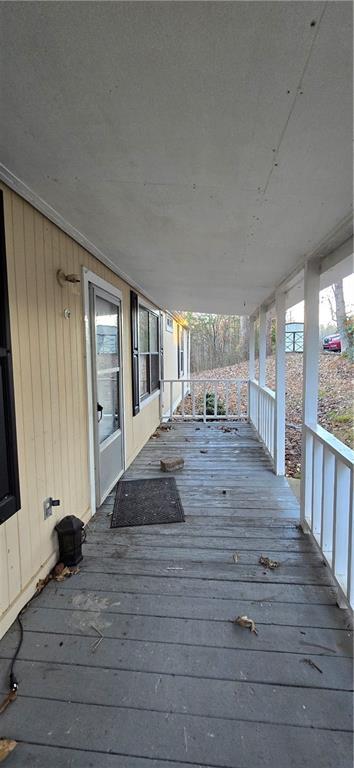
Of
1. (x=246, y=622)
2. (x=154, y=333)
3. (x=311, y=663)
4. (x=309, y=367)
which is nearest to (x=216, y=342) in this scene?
(x=154, y=333)

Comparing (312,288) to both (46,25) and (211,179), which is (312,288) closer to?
(211,179)

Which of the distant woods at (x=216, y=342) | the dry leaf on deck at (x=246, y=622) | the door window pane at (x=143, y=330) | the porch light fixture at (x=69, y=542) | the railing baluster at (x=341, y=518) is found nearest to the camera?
the dry leaf on deck at (x=246, y=622)

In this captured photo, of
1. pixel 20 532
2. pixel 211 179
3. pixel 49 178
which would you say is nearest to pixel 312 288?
pixel 211 179

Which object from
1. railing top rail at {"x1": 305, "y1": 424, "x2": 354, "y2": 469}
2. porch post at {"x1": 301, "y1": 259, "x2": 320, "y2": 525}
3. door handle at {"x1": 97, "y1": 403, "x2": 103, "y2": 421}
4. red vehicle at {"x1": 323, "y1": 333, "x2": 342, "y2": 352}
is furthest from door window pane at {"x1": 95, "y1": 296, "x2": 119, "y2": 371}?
red vehicle at {"x1": 323, "y1": 333, "x2": 342, "y2": 352}

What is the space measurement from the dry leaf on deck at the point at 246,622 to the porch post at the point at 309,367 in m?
1.05

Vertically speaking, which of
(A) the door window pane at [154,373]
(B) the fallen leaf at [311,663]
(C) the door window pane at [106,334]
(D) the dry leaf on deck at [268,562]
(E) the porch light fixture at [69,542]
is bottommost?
(B) the fallen leaf at [311,663]

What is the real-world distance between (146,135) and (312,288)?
1766mm

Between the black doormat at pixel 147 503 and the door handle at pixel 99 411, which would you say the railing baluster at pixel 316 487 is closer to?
the black doormat at pixel 147 503

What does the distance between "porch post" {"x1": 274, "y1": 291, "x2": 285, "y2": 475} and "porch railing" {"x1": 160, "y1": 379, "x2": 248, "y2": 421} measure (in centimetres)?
211

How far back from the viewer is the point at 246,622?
1724mm

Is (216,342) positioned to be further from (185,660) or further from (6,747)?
(6,747)

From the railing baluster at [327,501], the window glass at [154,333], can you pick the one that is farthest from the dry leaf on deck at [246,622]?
the window glass at [154,333]

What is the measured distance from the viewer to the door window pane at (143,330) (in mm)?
4910

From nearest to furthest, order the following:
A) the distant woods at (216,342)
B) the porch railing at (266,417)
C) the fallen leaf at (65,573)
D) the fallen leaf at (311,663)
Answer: the fallen leaf at (311,663)
the fallen leaf at (65,573)
the porch railing at (266,417)
the distant woods at (216,342)
